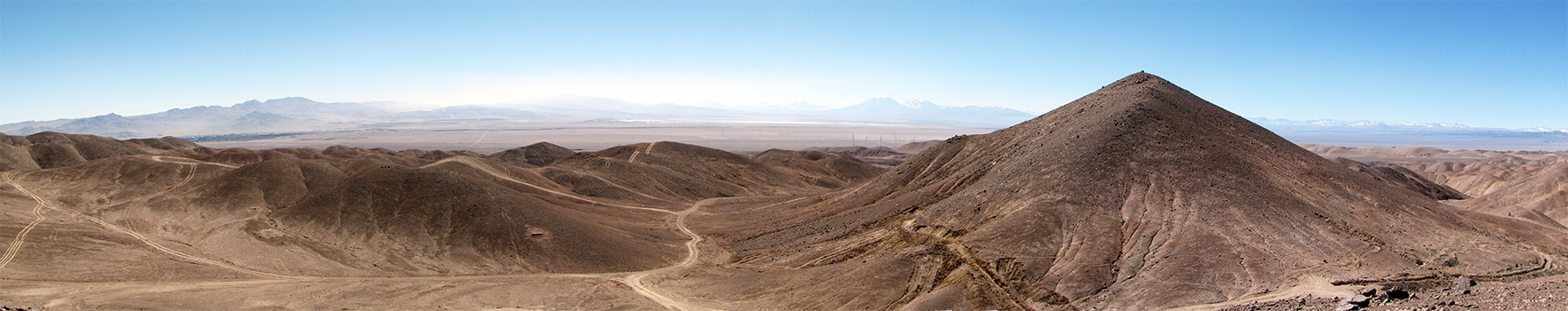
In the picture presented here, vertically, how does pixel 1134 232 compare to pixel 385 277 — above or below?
above

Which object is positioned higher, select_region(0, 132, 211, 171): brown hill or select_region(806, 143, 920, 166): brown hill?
select_region(0, 132, 211, 171): brown hill

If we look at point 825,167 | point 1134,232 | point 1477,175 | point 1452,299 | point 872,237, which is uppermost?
point 1134,232

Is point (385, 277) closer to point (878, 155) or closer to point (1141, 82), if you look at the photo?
point (1141, 82)

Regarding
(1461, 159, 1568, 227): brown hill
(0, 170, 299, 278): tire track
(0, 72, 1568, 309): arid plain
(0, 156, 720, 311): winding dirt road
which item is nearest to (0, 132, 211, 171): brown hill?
(0, 72, 1568, 309): arid plain

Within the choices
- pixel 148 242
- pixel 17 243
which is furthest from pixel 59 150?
pixel 17 243

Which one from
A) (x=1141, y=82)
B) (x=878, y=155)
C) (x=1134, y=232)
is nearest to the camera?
(x=1134, y=232)

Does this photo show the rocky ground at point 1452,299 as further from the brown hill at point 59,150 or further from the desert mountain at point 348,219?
the brown hill at point 59,150

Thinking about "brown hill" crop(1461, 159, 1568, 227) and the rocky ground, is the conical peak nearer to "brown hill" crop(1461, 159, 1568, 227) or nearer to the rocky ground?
the rocky ground
